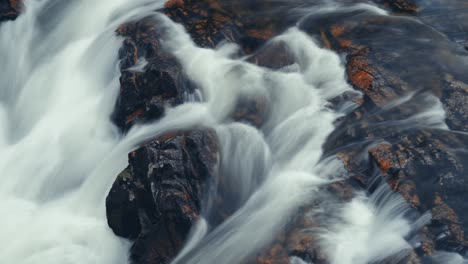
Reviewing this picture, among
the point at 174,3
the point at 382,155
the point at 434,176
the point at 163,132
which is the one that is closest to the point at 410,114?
the point at 382,155

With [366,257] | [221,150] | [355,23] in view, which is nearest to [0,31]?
[221,150]

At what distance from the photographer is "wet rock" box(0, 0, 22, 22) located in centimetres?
1402

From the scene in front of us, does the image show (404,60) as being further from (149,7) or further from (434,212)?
(149,7)

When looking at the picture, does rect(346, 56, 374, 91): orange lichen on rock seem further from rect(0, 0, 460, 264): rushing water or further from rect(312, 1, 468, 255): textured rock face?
rect(0, 0, 460, 264): rushing water

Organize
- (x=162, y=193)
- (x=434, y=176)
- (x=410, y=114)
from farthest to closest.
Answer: (x=410, y=114), (x=162, y=193), (x=434, y=176)

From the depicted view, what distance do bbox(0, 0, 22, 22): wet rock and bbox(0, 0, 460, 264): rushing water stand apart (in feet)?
2.94

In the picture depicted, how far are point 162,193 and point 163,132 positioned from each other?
158 cm

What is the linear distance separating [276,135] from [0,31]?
8.05 m

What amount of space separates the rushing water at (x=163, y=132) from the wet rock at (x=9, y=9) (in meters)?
0.90

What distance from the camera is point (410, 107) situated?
9.89 metres

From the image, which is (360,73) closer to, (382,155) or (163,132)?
(382,155)

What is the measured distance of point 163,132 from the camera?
1008 cm

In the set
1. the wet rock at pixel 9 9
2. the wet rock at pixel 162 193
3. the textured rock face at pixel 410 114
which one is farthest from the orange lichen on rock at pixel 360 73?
the wet rock at pixel 9 9

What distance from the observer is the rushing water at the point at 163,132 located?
333 inches
